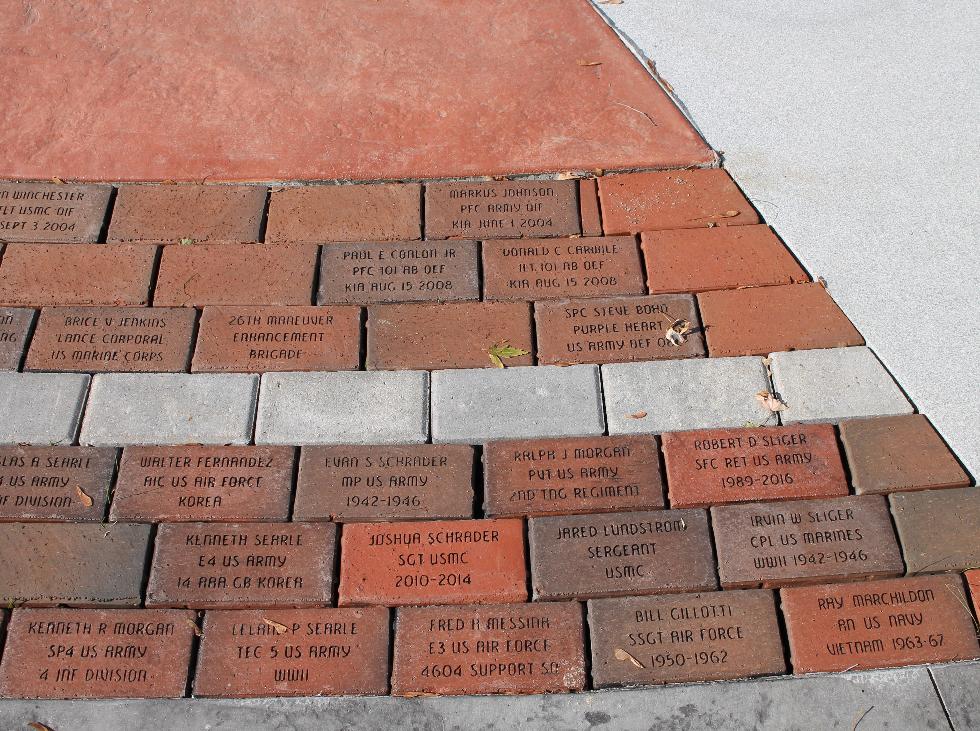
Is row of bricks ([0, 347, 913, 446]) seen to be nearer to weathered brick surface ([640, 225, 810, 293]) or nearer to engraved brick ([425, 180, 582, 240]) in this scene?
weathered brick surface ([640, 225, 810, 293])

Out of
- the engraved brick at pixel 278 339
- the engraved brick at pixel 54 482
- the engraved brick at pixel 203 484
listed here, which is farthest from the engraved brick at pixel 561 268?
the engraved brick at pixel 54 482

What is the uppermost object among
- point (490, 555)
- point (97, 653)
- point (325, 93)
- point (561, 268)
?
point (325, 93)

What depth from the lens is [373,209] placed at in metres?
2.85

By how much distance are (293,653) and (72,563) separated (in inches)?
25.3

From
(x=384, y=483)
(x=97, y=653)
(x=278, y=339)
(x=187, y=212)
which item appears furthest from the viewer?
(x=187, y=212)

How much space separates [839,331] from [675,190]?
725mm

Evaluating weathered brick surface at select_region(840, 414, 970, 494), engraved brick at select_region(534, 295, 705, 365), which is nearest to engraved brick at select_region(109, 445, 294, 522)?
engraved brick at select_region(534, 295, 705, 365)

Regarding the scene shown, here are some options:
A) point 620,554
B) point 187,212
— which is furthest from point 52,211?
point 620,554

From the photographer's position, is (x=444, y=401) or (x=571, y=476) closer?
(x=571, y=476)

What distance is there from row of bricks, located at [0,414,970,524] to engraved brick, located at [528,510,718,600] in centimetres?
4

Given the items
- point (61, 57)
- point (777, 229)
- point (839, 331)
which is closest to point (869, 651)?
point (839, 331)

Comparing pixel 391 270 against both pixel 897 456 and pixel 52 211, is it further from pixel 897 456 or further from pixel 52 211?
pixel 897 456

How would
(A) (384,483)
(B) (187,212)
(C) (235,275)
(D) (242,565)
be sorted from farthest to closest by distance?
(B) (187,212), (C) (235,275), (A) (384,483), (D) (242,565)

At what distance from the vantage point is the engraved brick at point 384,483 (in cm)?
228
